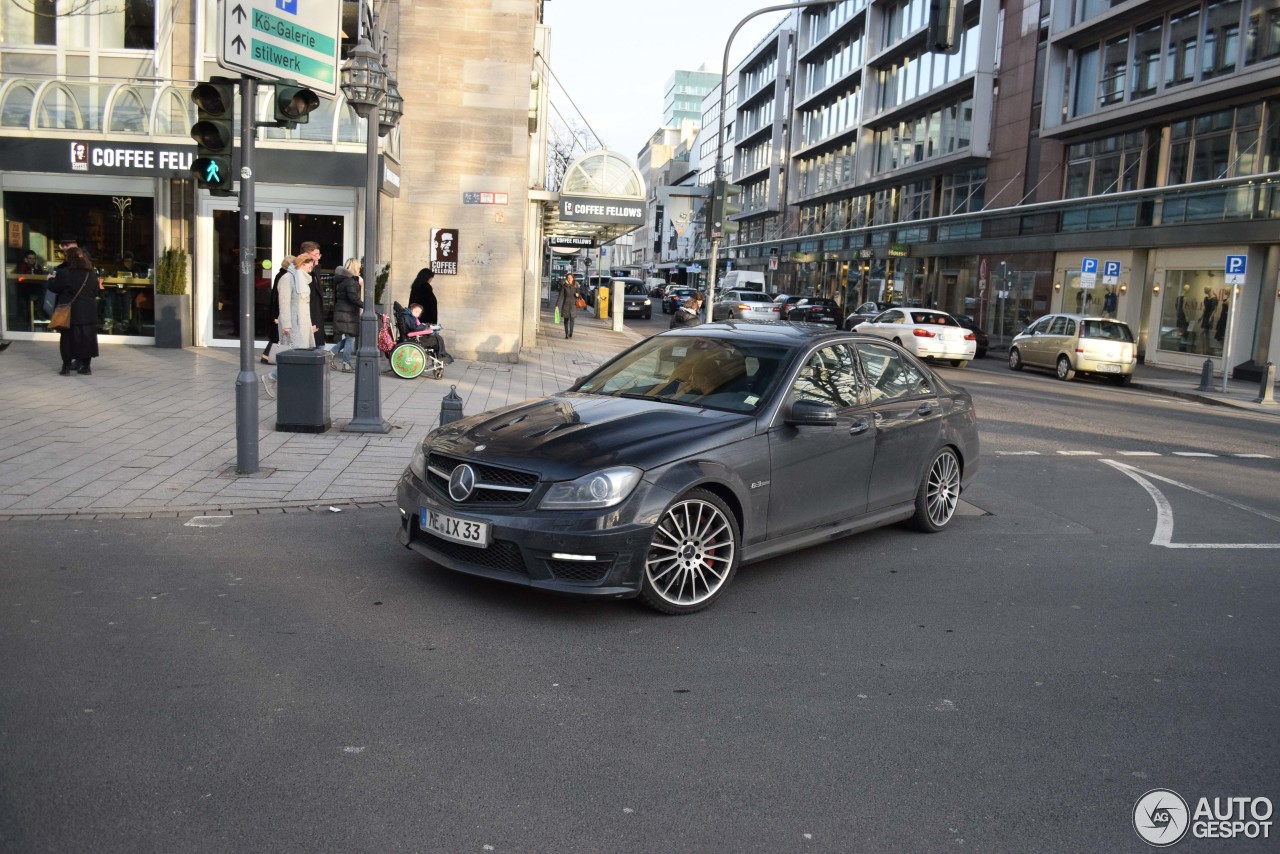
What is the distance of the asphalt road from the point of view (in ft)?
11.4

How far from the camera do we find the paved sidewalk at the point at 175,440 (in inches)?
317

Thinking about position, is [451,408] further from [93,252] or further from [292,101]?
[93,252]

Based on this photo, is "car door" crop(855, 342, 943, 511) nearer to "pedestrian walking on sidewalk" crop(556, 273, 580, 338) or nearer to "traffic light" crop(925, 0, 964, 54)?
"traffic light" crop(925, 0, 964, 54)

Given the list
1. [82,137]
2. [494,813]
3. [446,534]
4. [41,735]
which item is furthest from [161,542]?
[82,137]

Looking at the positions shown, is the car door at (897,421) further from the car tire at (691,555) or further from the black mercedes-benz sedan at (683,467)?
the car tire at (691,555)

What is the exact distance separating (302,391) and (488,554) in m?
6.13

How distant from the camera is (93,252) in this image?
62.5 feet

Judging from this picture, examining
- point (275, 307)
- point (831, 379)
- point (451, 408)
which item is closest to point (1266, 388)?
point (831, 379)

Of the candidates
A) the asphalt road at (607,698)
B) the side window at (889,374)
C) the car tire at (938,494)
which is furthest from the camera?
the car tire at (938,494)

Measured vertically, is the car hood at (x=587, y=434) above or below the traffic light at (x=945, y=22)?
below

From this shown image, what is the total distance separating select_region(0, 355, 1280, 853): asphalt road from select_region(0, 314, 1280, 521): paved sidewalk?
0.73 meters

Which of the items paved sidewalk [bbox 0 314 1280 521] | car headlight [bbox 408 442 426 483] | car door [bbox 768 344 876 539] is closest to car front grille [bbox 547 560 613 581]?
car headlight [bbox 408 442 426 483]

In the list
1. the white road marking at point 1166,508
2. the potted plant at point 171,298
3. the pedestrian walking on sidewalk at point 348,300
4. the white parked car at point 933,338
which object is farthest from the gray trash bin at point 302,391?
the white parked car at point 933,338

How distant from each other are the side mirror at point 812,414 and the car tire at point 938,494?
68.1 inches
